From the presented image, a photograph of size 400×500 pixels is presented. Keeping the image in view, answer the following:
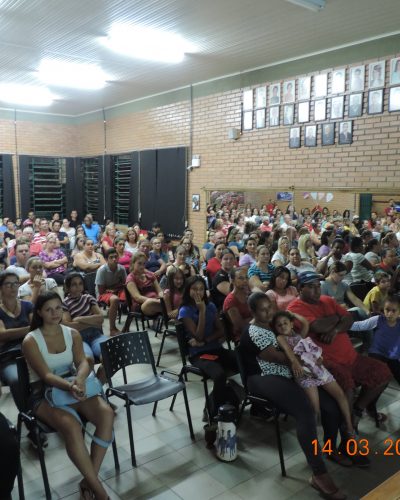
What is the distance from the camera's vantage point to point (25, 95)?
1214 cm

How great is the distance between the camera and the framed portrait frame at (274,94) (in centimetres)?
873

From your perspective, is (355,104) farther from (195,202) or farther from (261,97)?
(195,202)

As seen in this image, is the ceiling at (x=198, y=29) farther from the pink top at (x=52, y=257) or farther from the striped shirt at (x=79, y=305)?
the striped shirt at (x=79, y=305)

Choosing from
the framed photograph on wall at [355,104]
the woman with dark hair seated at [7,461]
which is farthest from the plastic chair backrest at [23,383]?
the framed photograph on wall at [355,104]

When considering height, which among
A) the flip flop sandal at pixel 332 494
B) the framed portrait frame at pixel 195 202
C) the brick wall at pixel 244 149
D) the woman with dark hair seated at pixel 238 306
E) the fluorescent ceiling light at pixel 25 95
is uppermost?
the fluorescent ceiling light at pixel 25 95

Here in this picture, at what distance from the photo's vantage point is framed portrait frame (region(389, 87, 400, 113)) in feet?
23.1

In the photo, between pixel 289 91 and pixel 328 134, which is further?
pixel 289 91

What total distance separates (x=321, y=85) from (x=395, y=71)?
1321mm

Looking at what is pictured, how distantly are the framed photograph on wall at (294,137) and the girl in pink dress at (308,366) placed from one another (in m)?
5.43

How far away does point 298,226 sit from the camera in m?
8.38

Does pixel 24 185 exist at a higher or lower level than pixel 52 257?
higher

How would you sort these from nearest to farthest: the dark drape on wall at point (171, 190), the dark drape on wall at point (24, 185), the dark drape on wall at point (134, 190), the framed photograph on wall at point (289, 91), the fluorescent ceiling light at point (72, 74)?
the framed photograph on wall at point (289, 91) < the fluorescent ceiling light at point (72, 74) < the dark drape on wall at point (171, 190) < the dark drape on wall at point (134, 190) < the dark drape on wall at point (24, 185)

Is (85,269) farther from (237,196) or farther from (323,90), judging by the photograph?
(323,90)

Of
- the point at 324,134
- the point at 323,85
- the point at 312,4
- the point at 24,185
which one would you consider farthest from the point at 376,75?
the point at 24,185
